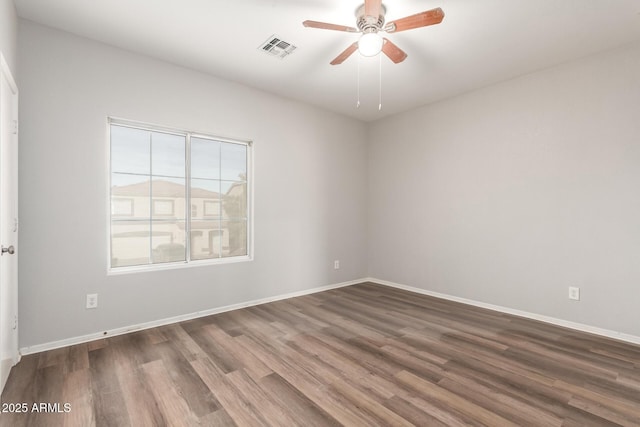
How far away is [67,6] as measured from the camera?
2326 mm

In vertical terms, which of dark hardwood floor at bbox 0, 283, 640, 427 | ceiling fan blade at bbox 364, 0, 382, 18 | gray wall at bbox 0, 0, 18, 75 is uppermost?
ceiling fan blade at bbox 364, 0, 382, 18

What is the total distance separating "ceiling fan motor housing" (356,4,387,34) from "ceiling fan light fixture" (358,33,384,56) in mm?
68

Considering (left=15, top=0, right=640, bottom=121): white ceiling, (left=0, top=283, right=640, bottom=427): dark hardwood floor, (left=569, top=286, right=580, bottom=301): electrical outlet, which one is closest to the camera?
(left=0, top=283, right=640, bottom=427): dark hardwood floor

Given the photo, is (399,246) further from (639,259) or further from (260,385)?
(260,385)

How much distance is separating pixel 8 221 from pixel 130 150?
1.20 meters

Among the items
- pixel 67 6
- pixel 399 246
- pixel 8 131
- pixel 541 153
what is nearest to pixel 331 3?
pixel 67 6

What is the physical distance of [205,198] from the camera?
3529mm

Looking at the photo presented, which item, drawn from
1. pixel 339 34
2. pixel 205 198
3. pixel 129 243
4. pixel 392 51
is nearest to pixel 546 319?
pixel 392 51

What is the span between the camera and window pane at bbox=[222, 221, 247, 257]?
12.1 ft

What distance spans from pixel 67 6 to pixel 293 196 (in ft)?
9.29

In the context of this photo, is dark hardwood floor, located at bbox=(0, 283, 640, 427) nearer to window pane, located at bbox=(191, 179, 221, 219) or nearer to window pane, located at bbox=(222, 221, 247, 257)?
window pane, located at bbox=(222, 221, 247, 257)

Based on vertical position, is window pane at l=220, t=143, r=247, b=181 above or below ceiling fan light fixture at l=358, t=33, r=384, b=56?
below

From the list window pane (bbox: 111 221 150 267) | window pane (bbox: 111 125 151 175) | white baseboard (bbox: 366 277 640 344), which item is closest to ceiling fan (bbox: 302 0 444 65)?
window pane (bbox: 111 125 151 175)

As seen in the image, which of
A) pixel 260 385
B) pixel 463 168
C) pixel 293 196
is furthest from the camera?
pixel 293 196
